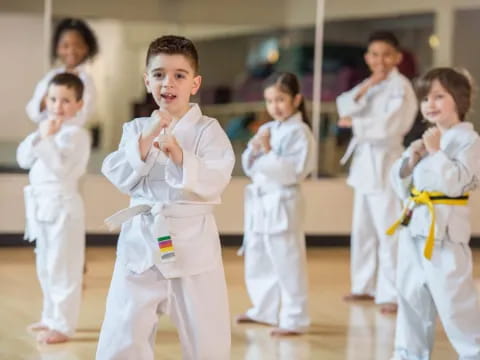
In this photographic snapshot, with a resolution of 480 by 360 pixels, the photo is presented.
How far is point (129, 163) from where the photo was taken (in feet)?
8.96

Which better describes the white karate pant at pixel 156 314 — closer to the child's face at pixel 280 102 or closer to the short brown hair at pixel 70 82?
the short brown hair at pixel 70 82

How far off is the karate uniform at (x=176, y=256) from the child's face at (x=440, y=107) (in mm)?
1090

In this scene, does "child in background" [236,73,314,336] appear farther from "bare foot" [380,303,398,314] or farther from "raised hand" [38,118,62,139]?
"raised hand" [38,118,62,139]

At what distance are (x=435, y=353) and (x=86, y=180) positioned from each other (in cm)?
352

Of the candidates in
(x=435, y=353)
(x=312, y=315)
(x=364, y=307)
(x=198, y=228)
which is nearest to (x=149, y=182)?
(x=198, y=228)

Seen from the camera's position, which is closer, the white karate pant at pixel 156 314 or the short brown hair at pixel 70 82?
the white karate pant at pixel 156 314

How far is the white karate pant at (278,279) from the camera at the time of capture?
434 cm

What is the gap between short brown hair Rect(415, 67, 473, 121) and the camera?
360cm

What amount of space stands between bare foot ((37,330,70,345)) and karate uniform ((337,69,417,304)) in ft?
5.99

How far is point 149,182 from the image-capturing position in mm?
2787

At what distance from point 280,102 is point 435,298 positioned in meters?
1.29

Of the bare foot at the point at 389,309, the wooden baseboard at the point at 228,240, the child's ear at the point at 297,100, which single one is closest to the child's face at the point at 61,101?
the child's ear at the point at 297,100

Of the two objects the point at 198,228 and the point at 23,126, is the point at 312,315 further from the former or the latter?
the point at 23,126

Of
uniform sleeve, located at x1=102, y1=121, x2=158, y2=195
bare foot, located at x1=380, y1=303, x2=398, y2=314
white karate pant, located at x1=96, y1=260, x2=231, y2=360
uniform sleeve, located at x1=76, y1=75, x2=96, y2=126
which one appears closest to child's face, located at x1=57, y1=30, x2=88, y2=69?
uniform sleeve, located at x1=76, y1=75, x2=96, y2=126
